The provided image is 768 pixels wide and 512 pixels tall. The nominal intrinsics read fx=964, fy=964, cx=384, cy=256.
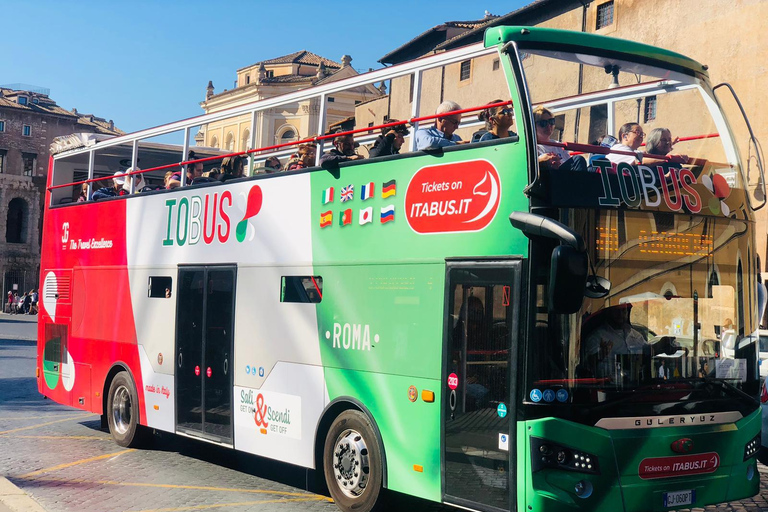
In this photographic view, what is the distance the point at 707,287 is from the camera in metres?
7.13

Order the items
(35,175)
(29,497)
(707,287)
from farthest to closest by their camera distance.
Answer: (35,175) → (29,497) → (707,287)

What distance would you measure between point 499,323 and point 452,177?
133cm

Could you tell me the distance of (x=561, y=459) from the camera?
261 inches

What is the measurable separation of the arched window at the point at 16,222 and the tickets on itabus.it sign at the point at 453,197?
84213 millimetres

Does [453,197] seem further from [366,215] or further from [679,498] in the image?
[679,498]

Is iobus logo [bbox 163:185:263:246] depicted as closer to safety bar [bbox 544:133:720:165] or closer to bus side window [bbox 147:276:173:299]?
bus side window [bbox 147:276:173:299]

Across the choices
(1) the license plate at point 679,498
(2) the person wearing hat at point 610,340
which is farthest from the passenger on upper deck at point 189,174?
(1) the license plate at point 679,498

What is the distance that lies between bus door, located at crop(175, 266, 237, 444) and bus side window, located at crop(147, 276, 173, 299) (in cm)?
25

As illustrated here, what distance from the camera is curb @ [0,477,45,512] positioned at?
8250mm

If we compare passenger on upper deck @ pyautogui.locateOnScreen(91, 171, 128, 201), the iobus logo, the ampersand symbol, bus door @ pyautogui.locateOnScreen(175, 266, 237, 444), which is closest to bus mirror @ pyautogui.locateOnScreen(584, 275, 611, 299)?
the ampersand symbol

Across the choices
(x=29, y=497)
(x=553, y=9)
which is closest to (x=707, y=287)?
(x=29, y=497)

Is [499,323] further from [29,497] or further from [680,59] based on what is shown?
[29,497]

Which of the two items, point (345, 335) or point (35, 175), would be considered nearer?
point (345, 335)

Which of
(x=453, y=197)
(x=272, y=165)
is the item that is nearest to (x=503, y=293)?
(x=453, y=197)
